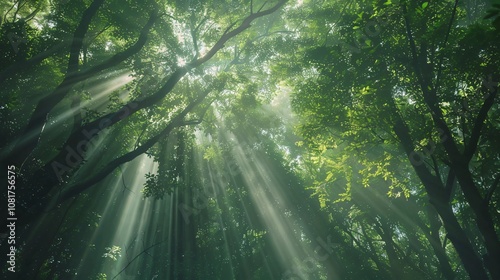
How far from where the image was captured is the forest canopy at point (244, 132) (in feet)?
22.2

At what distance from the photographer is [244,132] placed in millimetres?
16828

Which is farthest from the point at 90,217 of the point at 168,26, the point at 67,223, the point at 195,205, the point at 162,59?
the point at 168,26

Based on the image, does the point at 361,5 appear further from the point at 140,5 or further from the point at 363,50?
the point at 140,5

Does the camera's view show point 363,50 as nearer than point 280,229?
Yes

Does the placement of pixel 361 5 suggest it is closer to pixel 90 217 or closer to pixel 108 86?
pixel 108 86

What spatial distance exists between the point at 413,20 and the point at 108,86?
14.7 m

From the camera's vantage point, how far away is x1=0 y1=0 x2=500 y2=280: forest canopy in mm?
6781

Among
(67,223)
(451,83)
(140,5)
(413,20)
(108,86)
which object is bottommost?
(451,83)

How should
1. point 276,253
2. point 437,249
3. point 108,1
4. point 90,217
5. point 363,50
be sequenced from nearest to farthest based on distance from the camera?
point 363,50 → point 108,1 → point 437,249 → point 90,217 → point 276,253

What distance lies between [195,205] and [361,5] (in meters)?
13.9

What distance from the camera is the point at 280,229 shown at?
71.3ft

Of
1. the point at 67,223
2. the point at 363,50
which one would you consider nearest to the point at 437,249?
the point at 363,50

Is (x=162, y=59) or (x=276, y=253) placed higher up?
(x=162, y=59)

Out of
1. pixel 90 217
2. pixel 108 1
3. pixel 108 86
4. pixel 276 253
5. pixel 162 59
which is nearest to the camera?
pixel 108 1
